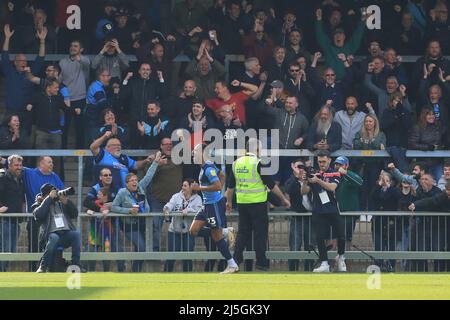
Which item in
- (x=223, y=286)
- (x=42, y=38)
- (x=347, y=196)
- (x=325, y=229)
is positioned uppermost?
(x=42, y=38)

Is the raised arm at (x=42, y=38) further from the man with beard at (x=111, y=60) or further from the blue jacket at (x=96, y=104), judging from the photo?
the blue jacket at (x=96, y=104)

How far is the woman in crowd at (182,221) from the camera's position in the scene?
854 inches

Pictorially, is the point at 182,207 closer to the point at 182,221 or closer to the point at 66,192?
the point at 182,221

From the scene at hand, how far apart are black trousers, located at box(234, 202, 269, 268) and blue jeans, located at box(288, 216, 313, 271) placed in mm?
816

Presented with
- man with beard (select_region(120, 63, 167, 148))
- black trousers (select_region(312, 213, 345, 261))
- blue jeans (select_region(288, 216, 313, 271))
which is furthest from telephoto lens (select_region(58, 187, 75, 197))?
black trousers (select_region(312, 213, 345, 261))

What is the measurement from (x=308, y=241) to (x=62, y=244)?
12.9 feet

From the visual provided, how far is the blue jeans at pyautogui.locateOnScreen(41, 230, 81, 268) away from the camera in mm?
20781

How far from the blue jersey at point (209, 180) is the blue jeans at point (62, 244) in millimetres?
2136

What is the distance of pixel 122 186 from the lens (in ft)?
73.0

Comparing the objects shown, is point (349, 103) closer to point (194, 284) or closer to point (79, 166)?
point (79, 166)

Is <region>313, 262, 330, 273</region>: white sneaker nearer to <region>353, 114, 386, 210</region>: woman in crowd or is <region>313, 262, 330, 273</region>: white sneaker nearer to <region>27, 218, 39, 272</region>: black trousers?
<region>353, 114, 386, 210</region>: woman in crowd

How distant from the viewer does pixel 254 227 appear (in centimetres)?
2089

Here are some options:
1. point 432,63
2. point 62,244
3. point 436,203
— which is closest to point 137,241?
point 62,244
